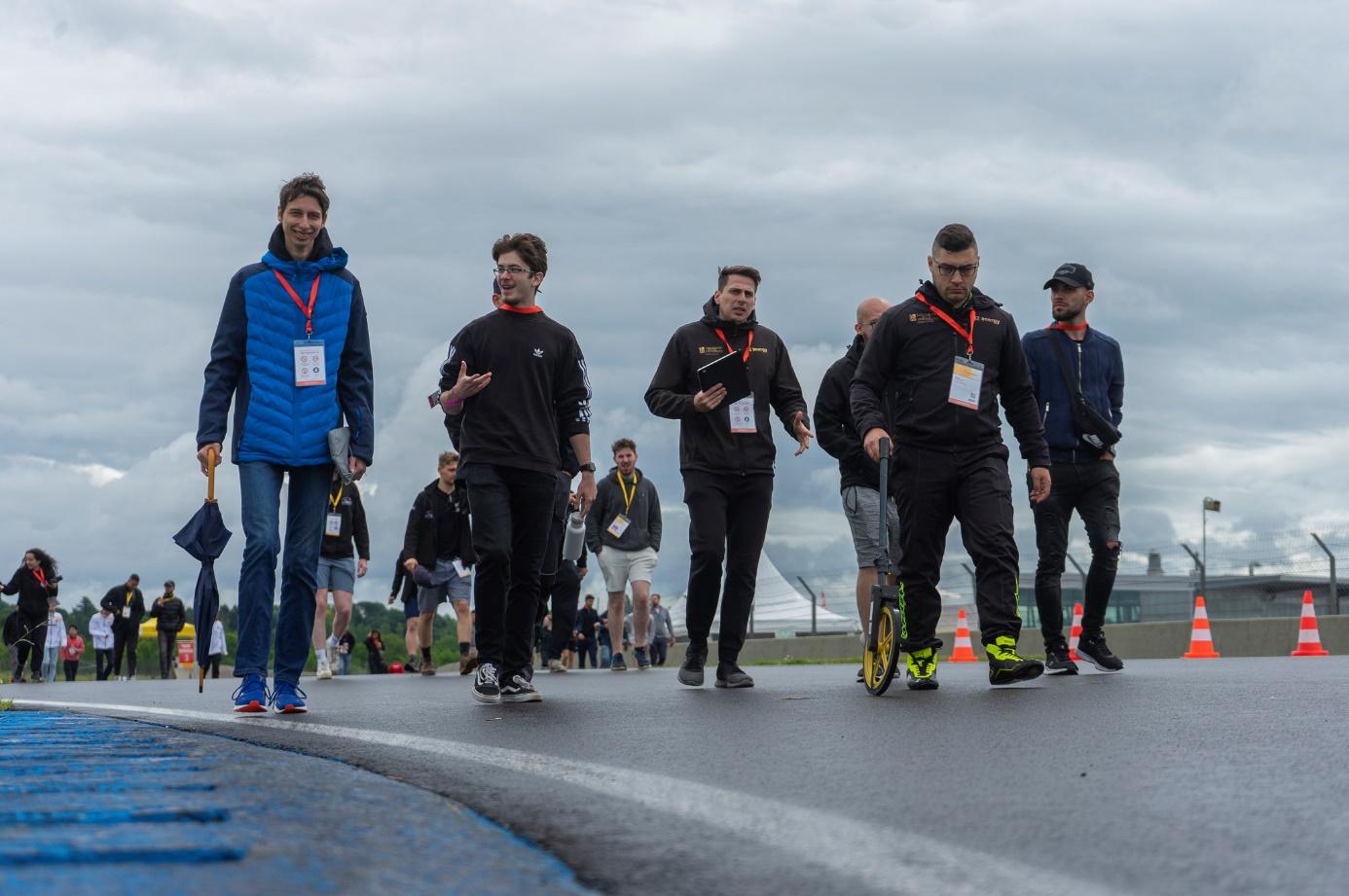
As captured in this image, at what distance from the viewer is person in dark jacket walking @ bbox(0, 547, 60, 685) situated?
74.1ft

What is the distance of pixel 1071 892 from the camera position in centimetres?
252

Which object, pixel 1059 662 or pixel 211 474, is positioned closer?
pixel 211 474

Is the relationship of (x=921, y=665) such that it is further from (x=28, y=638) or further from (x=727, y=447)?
(x=28, y=638)

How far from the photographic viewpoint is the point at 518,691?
7672 mm

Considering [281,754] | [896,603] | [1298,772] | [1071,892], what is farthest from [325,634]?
[1071,892]

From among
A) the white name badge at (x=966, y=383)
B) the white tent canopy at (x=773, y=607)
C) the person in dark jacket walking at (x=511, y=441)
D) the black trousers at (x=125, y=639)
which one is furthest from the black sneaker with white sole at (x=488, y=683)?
the white tent canopy at (x=773, y=607)

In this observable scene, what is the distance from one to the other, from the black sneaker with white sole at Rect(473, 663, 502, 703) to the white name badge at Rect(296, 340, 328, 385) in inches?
59.9

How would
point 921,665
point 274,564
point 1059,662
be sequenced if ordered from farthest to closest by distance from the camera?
1. point 1059,662
2. point 921,665
3. point 274,564

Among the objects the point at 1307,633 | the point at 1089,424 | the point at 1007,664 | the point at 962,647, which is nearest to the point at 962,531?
the point at 1007,664

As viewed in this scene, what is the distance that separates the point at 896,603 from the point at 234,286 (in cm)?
318

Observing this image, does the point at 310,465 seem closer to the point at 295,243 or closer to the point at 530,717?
the point at 295,243

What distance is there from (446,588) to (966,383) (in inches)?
369

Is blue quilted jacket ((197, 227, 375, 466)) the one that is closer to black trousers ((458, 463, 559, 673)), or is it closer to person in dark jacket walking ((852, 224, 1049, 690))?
black trousers ((458, 463, 559, 673))

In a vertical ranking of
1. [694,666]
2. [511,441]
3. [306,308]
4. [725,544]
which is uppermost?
[306,308]
